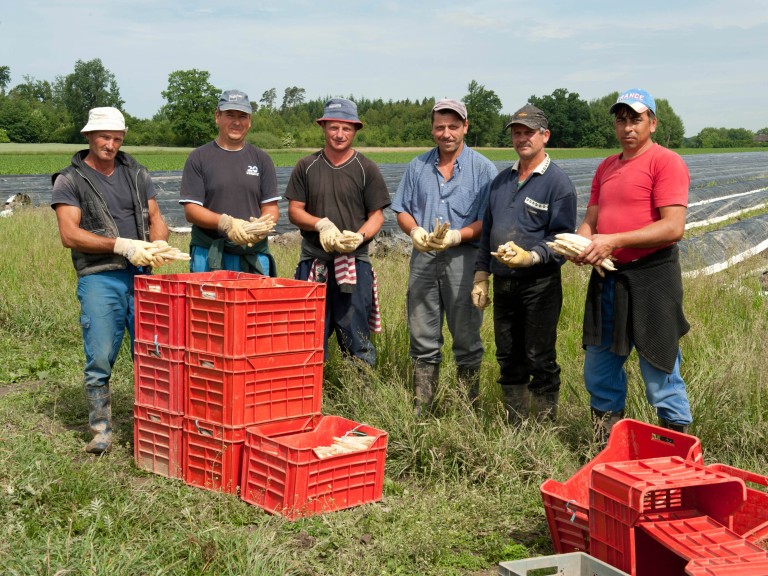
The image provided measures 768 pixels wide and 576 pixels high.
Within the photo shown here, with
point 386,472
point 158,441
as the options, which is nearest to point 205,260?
point 158,441

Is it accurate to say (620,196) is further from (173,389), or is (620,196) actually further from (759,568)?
(173,389)

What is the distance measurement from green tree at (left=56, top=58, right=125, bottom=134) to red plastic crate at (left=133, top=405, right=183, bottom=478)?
312 feet

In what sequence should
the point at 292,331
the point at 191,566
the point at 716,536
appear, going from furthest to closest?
1. the point at 292,331
2. the point at 191,566
3. the point at 716,536

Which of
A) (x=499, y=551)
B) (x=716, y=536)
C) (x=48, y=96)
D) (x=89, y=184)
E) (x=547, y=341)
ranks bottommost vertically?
(x=499, y=551)

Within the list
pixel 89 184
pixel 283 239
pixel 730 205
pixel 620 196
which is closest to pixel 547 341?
pixel 620 196

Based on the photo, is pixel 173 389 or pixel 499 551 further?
pixel 173 389

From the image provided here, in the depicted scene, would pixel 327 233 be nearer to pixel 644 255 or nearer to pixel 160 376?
pixel 160 376

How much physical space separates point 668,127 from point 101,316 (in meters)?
88.6

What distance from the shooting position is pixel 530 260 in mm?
4523

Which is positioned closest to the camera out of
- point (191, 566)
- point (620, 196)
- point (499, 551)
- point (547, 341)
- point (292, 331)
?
point (191, 566)

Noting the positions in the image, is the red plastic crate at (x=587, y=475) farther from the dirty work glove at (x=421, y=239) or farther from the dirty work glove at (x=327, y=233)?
the dirty work glove at (x=327, y=233)

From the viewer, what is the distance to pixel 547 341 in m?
4.72

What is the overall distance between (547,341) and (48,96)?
114222 millimetres

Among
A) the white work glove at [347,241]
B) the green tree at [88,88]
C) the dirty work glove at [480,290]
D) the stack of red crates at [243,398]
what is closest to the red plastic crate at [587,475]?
the stack of red crates at [243,398]
